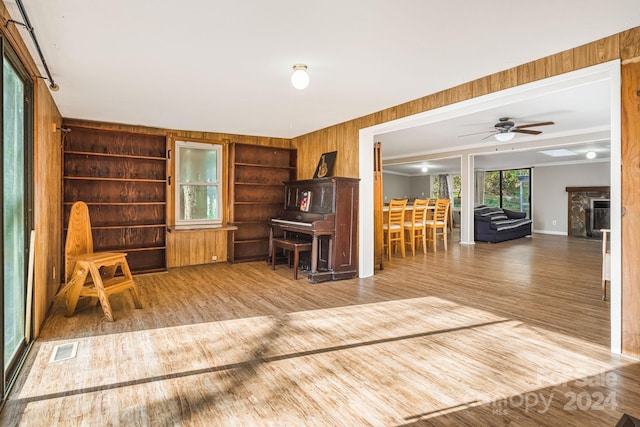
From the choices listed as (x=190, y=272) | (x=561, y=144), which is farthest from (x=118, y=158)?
(x=561, y=144)

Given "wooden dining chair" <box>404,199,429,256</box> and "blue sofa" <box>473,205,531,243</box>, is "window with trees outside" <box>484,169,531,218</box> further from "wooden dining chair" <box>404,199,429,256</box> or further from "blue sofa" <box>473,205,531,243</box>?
"wooden dining chair" <box>404,199,429,256</box>

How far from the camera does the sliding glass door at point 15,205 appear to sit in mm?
2199

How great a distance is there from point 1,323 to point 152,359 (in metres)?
0.89

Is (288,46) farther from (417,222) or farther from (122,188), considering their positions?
(417,222)

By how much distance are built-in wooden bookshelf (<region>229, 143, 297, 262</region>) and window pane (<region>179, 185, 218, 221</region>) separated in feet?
1.01

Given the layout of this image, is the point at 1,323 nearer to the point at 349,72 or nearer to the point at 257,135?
the point at 349,72

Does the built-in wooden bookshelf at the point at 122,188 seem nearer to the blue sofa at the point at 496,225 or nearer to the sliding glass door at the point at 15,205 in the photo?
the sliding glass door at the point at 15,205

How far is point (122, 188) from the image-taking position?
5258 millimetres

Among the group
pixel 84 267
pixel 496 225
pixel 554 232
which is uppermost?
pixel 496 225

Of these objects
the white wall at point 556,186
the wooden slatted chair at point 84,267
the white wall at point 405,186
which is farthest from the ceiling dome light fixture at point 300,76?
the white wall at point 405,186

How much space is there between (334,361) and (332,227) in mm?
2544

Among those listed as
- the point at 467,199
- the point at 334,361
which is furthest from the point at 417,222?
the point at 334,361

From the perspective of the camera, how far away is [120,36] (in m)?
2.50

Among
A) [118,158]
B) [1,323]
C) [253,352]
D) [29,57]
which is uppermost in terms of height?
[29,57]
